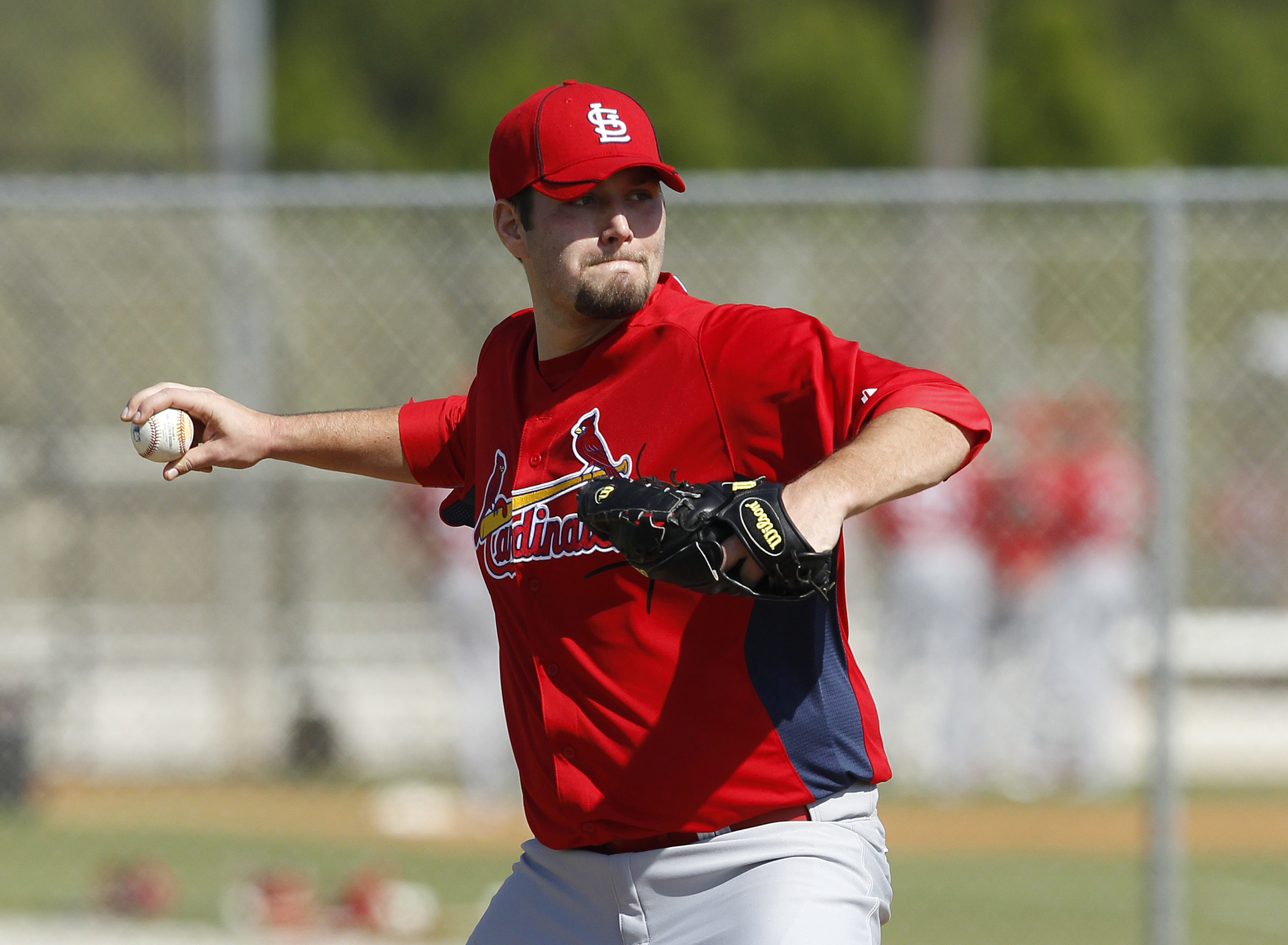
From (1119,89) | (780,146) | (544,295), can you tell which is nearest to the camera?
(544,295)

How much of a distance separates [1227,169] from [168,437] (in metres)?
27.6

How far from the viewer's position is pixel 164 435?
9.35 ft

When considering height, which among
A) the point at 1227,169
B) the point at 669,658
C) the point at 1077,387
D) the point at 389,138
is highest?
the point at 389,138

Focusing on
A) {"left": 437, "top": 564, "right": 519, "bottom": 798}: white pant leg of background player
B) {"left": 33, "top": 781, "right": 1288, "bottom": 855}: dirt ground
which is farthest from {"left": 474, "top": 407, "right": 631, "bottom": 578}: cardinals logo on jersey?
{"left": 33, "top": 781, "right": 1288, "bottom": 855}: dirt ground

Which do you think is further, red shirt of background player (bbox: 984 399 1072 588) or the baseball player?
red shirt of background player (bbox: 984 399 1072 588)

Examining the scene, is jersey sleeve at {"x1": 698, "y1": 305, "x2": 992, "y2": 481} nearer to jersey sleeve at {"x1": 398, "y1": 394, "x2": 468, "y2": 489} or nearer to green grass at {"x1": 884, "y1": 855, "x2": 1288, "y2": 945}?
jersey sleeve at {"x1": 398, "y1": 394, "x2": 468, "y2": 489}

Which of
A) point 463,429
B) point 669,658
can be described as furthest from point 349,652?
point 669,658

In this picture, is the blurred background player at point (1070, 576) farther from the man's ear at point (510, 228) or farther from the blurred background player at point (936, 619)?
the man's ear at point (510, 228)

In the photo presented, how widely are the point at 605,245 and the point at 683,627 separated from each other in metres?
0.65

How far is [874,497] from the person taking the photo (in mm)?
2125

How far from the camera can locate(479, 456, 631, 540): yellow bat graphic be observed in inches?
100

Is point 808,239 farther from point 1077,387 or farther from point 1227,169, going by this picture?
point 1227,169

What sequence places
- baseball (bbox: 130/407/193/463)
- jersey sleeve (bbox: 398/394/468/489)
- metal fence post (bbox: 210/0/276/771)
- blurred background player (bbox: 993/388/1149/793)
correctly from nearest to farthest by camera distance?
baseball (bbox: 130/407/193/463)
jersey sleeve (bbox: 398/394/468/489)
metal fence post (bbox: 210/0/276/771)
blurred background player (bbox: 993/388/1149/793)

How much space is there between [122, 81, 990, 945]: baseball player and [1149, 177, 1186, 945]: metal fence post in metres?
2.69
